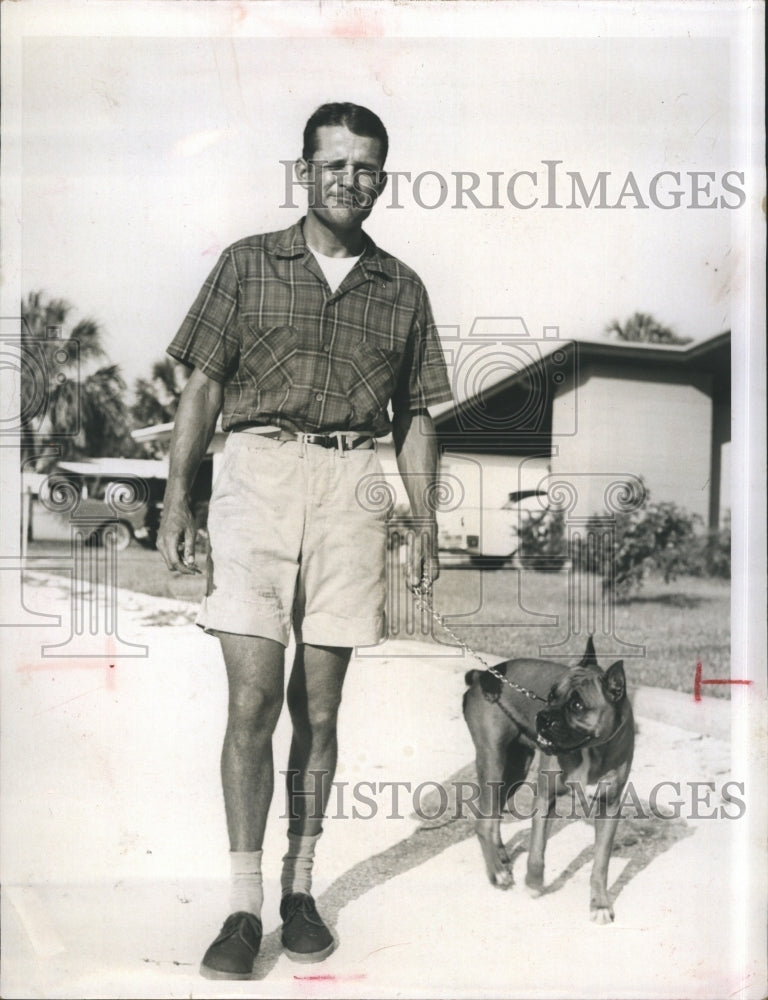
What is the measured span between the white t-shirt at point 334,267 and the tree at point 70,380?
2.24ft

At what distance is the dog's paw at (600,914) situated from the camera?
290 centimetres

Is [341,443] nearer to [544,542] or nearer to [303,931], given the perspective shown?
[544,542]

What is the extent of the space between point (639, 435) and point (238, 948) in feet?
6.20

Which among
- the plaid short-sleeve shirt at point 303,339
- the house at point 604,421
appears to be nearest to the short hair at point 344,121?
the plaid short-sleeve shirt at point 303,339

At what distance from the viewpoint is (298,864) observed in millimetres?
2836

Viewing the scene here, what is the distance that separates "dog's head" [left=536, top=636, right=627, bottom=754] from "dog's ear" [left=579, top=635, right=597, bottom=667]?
0.10 ft

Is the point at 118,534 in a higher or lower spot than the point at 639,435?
lower

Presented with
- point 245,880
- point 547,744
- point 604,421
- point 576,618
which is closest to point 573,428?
point 604,421

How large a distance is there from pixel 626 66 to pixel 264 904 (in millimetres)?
2681

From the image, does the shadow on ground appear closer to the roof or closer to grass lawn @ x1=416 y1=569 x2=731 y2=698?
grass lawn @ x1=416 y1=569 x2=731 y2=698

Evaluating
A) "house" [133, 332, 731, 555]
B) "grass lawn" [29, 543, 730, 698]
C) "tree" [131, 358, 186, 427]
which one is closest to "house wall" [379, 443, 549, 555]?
"house" [133, 332, 731, 555]

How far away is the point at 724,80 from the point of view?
2.96 meters

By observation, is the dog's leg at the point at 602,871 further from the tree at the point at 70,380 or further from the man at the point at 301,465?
the tree at the point at 70,380

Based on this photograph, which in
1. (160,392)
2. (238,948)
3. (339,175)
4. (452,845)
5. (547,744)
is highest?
(339,175)
